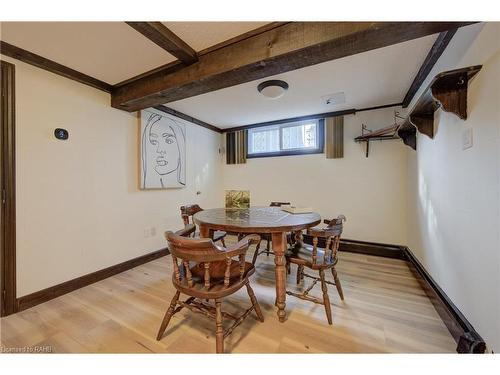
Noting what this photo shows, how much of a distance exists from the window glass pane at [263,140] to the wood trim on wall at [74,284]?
265 centimetres

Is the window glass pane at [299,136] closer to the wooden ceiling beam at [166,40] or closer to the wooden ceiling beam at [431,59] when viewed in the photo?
the wooden ceiling beam at [431,59]

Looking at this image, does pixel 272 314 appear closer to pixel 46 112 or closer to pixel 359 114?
pixel 46 112

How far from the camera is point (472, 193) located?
120cm

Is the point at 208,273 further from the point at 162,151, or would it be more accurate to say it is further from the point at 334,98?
the point at 334,98

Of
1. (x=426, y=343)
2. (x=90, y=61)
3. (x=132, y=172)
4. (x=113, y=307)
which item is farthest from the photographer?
(x=132, y=172)

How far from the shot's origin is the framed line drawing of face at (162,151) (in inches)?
109

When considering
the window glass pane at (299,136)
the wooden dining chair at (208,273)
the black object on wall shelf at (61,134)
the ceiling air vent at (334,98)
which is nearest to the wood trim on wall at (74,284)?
the wooden dining chair at (208,273)

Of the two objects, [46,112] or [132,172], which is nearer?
[46,112]

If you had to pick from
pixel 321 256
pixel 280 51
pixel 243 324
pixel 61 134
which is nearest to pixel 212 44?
pixel 280 51

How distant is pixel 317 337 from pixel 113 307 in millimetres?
1720

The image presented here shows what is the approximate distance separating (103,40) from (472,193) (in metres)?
2.81

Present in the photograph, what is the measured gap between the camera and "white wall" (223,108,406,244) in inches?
116

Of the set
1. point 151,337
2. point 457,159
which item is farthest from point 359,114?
point 151,337
